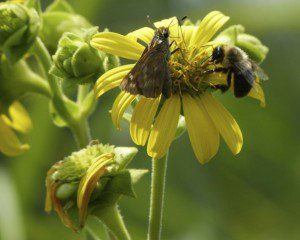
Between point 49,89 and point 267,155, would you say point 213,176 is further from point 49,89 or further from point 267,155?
point 49,89

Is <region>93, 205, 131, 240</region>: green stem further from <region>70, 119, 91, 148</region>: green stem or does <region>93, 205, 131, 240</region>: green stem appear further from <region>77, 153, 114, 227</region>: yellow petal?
<region>70, 119, 91, 148</region>: green stem

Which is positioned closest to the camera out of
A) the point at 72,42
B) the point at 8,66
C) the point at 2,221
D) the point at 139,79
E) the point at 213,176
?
the point at 139,79

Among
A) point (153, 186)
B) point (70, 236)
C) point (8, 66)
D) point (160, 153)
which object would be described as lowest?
point (70, 236)

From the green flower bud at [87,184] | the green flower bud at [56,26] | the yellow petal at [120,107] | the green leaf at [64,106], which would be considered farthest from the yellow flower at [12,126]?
the yellow petal at [120,107]

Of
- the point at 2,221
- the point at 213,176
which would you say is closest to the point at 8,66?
the point at 2,221

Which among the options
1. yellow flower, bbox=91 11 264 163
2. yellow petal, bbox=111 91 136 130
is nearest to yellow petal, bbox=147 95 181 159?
yellow flower, bbox=91 11 264 163

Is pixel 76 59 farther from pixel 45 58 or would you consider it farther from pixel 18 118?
pixel 18 118

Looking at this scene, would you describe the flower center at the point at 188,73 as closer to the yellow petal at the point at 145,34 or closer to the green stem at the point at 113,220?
the yellow petal at the point at 145,34
